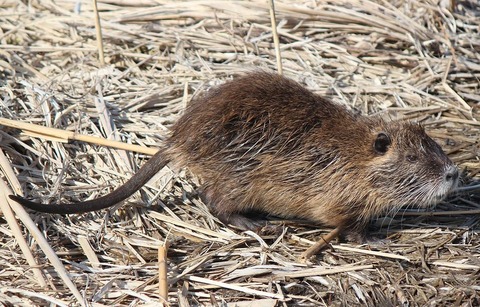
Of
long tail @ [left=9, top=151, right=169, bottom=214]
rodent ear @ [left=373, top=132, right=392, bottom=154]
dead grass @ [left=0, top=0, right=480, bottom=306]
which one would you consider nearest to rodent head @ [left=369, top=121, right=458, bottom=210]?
rodent ear @ [left=373, top=132, right=392, bottom=154]

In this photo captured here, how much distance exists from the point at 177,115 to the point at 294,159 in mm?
1127

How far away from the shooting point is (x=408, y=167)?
5094mm

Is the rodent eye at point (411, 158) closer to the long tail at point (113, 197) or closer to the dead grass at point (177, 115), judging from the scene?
the dead grass at point (177, 115)

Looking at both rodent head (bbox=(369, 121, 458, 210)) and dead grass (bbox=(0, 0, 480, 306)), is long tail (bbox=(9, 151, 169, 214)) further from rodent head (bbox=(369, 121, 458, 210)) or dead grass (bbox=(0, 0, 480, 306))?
rodent head (bbox=(369, 121, 458, 210))

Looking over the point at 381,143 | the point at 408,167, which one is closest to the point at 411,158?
the point at 408,167

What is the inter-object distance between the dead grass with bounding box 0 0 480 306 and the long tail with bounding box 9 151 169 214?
0.50 feet

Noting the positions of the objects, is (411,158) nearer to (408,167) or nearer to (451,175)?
(408,167)

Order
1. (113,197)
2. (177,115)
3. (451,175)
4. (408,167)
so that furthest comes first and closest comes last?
(177,115) < (408,167) < (451,175) < (113,197)

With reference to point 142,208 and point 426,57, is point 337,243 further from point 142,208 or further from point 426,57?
point 426,57

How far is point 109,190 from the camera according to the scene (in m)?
5.22

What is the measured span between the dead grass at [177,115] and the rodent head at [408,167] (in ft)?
0.74

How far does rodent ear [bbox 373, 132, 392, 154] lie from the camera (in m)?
5.10

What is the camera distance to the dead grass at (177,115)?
4496 mm

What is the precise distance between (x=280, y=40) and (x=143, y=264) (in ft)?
8.33
